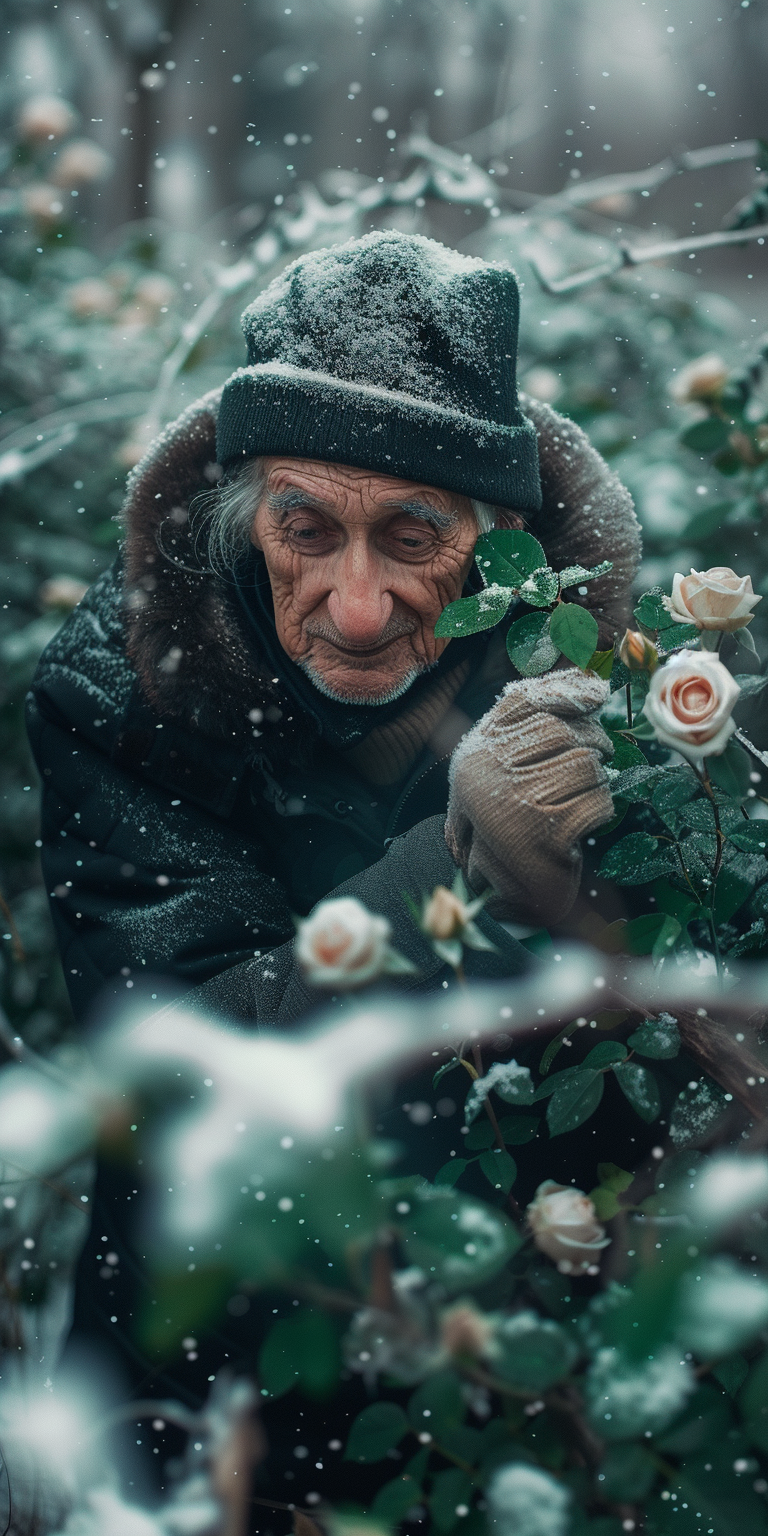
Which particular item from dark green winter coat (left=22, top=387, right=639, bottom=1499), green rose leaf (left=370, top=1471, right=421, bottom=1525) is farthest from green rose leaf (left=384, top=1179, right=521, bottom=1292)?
dark green winter coat (left=22, top=387, right=639, bottom=1499)

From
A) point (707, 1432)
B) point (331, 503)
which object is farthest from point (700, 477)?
point (707, 1432)

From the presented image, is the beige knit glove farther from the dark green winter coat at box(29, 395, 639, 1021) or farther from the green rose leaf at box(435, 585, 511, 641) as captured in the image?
the dark green winter coat at box(29, 395, 639, 1021)

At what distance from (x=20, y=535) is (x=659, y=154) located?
56.5 inches

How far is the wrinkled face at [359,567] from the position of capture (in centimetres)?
131

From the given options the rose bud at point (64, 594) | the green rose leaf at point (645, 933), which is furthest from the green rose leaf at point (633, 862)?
the rose bud at point (64, 594)

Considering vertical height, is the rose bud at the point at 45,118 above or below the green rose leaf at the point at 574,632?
above

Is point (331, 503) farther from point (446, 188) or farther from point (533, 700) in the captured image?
point (446, 188)

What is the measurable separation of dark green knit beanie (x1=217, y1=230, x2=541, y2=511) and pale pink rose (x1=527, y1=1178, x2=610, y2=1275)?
31.5 inches

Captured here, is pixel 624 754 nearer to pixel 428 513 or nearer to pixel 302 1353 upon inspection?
pixel 428 513

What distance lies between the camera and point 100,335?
2.38m

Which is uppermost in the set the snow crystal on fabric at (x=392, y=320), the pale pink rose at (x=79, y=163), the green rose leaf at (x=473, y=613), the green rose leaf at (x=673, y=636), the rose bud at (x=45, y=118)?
the rose bud at (x=45, y=118)

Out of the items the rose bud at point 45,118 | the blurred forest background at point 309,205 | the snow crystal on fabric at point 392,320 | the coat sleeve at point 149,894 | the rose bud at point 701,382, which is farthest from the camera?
the rose bud at point 45,118

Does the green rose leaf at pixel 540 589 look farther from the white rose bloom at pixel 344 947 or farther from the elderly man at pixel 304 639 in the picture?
the white rose bloom at pixel 344 947

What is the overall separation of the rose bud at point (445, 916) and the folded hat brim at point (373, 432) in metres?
0.70
